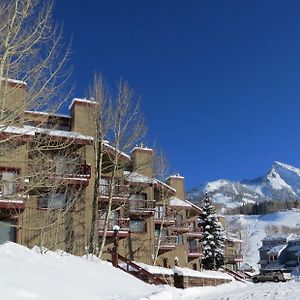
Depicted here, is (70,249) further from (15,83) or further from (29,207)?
(15,83)

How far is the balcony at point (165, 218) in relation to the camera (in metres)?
43.3

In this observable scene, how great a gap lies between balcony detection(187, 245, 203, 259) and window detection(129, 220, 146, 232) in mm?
13745

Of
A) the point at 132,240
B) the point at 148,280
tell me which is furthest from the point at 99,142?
the point at 132,240

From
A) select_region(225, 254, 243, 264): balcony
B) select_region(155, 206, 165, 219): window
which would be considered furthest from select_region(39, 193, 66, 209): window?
select_region(225, 254, 243, 264): balcony

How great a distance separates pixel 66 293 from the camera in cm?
1320

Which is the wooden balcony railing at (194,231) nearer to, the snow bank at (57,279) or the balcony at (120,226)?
the balcony at (120,226)

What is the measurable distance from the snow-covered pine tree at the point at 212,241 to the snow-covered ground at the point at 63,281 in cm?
3770

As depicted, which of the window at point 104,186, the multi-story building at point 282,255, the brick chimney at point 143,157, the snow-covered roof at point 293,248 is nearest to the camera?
the window at point 104,186

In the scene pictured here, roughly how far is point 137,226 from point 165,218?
4994 millimetres

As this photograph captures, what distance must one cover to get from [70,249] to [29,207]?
3743 mm

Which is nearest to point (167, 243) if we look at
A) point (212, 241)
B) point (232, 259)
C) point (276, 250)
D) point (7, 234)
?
point (212, 241)

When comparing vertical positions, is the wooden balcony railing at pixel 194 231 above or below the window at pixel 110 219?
below

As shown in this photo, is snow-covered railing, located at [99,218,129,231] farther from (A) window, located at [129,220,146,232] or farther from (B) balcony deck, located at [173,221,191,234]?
(B) balcony deck, located at [173,221,191,234]

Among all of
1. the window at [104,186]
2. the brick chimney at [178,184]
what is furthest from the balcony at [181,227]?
the window at [104,186]
